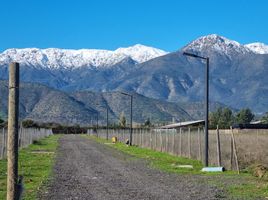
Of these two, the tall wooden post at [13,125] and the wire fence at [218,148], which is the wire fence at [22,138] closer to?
the wire fence at [218,148]

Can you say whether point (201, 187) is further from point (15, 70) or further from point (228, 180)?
point (15, 70)

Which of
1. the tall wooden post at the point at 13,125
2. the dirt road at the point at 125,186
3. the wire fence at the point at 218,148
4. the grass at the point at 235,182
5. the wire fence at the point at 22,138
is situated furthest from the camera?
the wire fence at the point at 22,138

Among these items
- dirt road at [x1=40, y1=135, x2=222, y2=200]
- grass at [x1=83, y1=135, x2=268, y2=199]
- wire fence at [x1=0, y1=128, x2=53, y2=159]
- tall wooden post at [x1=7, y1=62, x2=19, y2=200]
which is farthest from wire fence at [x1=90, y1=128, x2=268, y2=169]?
tall wooden post at [x1=7, y1=62, x2=19, y2=200]

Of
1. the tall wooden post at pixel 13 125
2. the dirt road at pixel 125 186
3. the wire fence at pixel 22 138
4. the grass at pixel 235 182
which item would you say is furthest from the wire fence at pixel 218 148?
the tall wooden post at pixel 13 125

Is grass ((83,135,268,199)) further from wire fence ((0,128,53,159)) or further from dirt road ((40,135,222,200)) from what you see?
wire fence ((0,128,53,159))

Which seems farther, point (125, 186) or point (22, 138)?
point (22, 138)

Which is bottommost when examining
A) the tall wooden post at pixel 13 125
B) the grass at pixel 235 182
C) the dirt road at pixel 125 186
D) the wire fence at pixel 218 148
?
the grass at pixel 235 182

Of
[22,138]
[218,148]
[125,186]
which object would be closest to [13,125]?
[125,186]

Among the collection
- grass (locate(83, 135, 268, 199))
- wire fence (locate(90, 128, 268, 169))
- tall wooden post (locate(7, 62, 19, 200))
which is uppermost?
tall wooden post (locate(7, 62, 19, 200))

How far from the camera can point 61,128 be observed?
156 m

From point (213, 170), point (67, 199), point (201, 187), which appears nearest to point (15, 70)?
point (67, 199)

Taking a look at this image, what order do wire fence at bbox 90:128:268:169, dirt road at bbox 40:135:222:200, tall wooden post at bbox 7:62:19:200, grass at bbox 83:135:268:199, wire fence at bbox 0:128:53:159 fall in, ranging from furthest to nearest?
wire fence at bbox 0:128:53:159, wire fence at bbox 90:128:268:169, grass at bbox 83:135:268:199, dirt road at bbox 40:135:222:200, tall wooden post at bbox 7:62:19:200

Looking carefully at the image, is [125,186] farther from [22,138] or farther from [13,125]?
[22,138]

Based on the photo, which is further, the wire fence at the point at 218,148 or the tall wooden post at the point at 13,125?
the wire fence at the point at 218,148
